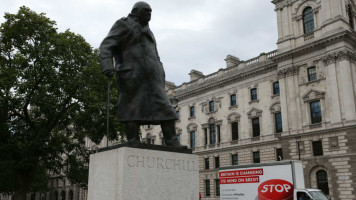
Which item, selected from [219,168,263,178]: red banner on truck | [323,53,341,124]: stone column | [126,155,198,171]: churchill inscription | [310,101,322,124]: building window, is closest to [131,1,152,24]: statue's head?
[126,155,198,171]: churchill inscription

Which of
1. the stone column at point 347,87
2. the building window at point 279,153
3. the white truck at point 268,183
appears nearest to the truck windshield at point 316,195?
the white truck at point 268,183

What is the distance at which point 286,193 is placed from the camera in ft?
63.9

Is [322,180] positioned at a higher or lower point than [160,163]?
lower

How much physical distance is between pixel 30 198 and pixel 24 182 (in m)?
66.5

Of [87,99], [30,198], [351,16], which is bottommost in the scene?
[30,198]

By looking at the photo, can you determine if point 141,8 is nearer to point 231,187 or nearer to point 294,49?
point 231,187

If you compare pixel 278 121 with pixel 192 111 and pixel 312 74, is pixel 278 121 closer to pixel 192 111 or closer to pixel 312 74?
pixel 312 74

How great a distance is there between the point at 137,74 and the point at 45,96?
1891 cm

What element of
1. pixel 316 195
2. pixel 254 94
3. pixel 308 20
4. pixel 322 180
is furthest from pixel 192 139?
pixel 316 195

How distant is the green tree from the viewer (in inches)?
886

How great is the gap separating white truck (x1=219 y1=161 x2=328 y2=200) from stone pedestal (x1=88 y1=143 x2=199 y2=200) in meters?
14.9

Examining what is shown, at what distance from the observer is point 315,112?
34.4m

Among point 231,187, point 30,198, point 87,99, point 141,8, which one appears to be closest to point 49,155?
point 87,99

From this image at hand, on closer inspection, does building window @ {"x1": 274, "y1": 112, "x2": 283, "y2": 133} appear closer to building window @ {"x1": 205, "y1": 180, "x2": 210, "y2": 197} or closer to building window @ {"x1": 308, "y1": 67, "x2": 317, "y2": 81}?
building window @ {"x1": 308, "y1": 67, "x2": 317, "y2": 81}
